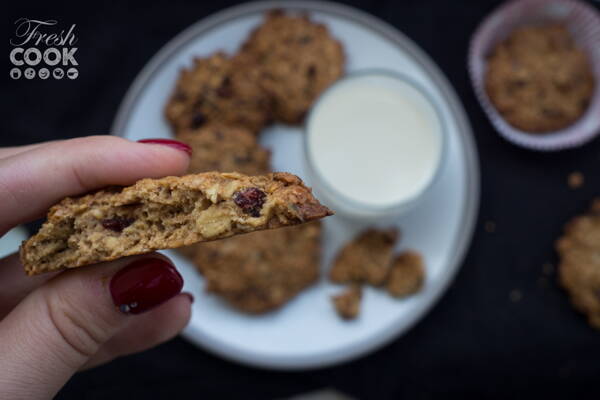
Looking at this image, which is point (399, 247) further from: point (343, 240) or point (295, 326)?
point (295, 326)

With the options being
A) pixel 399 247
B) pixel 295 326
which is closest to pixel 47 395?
pixel 295 326

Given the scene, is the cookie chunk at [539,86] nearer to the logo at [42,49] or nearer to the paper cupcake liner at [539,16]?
the paper cupcake liner at [539,16]

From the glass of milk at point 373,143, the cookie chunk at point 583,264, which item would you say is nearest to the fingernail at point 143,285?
the glass of milk at point 373,143

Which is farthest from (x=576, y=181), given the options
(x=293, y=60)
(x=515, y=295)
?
(x=293, y=60)

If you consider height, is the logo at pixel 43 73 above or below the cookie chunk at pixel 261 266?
above

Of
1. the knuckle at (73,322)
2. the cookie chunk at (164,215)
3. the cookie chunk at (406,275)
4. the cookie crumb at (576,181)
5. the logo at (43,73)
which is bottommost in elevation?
the cookie chunk at (406,275)

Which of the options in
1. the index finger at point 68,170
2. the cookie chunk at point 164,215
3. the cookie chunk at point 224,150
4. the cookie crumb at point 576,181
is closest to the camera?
the cookie chunk at point 164,215

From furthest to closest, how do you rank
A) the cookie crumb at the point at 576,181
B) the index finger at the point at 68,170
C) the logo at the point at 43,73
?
the cookie crumb at the point at 576,181 < the logo at the point at 43,73 < the index finger at the point at 68,170
